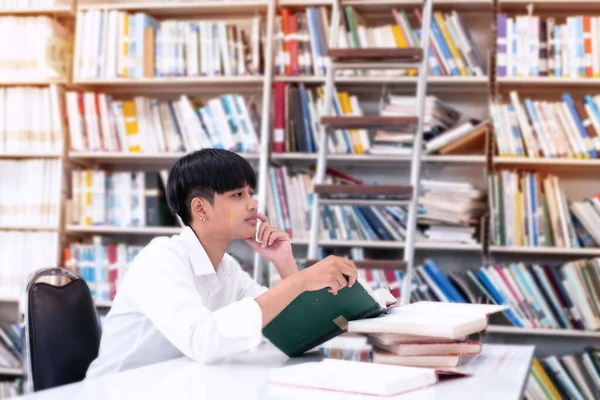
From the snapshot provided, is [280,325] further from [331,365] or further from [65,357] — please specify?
[65,357]

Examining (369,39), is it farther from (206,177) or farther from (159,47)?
(206,177)

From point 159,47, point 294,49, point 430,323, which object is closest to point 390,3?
point 294,49

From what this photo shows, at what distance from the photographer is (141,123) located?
379cm

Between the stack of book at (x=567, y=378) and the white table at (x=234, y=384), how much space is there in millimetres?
1926

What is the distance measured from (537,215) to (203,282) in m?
2.01

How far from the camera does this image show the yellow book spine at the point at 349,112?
3.55 meters

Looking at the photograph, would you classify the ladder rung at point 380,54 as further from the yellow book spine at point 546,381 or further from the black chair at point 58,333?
the black chair at point 58,333

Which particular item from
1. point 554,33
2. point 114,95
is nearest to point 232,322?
point 554,33

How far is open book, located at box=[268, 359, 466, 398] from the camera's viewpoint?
1130 millimetres

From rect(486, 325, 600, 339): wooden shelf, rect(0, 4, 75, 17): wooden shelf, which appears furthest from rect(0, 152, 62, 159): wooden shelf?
rect(486, 325, 600, 339): wooden shelf

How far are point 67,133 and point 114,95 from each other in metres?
0.34

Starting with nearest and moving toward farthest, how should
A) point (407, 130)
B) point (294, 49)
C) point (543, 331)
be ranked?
point (543, 331) < point (407, 130) < point (294, 49)

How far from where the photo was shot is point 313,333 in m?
1.53

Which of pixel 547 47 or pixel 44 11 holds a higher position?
pixel 44 11
